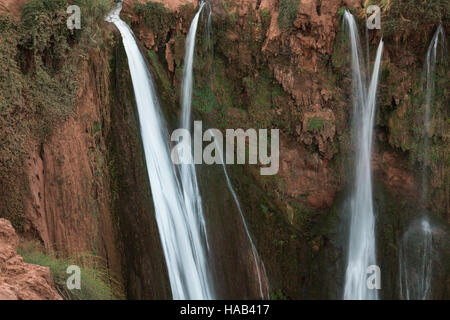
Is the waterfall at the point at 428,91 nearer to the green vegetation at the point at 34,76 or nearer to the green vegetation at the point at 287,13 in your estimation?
the green vegetation at the point at 287,13

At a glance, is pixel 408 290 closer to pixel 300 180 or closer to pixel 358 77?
pixel 300 180

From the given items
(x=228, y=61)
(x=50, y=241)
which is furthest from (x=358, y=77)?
(x=50, y=241)

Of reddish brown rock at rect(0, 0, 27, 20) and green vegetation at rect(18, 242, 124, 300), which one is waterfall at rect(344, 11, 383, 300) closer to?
green vegetation at rect(18, 242, 124, 300)

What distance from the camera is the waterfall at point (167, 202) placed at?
6.95 meters

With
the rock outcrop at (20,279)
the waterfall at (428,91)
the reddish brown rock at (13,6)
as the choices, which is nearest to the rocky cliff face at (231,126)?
the reddish brown rock at (13,6)

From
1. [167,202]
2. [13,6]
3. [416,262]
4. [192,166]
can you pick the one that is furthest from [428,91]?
[13,6]

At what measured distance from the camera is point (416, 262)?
8.95 meters

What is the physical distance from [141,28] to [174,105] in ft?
7.13

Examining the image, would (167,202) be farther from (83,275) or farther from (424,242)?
(424,242)

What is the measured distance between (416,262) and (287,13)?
6922 millimetres

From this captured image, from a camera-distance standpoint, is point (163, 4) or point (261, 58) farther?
point (261, 58)

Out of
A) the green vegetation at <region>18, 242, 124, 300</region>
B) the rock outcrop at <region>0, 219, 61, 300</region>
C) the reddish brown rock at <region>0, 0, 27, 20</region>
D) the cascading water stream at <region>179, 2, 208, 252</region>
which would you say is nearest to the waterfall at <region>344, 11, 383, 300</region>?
the cascading water stream at <region>179, 2, 208, 252</region>

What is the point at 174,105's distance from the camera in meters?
9.07

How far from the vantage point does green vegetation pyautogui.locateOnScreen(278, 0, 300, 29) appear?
9988 mm
